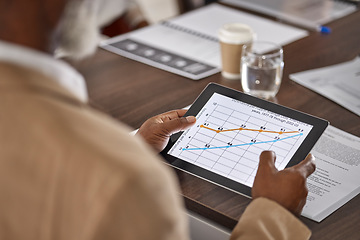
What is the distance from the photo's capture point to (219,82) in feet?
5.37

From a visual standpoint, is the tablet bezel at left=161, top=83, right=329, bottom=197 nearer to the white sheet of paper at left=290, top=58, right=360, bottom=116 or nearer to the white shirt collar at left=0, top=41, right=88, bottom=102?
the white sheet of paper at left=290, top=58, right=360, bottom=116

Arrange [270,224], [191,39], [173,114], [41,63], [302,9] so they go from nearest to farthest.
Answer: [41,63], [270,224], [173,114], [191,39], [302,9]

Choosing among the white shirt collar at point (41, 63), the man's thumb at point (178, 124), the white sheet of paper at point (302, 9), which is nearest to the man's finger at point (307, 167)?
the man's thumb at point (178, 124)

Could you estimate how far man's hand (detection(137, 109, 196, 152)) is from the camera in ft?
4.13

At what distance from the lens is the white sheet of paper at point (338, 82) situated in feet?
5.03

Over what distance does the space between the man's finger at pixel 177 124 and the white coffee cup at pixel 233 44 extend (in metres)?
0.37

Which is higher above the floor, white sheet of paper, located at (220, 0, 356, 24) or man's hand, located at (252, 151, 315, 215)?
man's hand, located at (252, 151, 315, 215)

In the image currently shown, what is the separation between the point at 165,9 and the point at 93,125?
11.4ft

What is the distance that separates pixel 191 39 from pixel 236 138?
70 cm

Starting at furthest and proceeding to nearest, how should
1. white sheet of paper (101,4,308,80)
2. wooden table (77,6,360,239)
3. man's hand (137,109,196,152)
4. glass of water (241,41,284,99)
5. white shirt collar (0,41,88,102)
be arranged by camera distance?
1. white sheet of paper (101,4,308,80)
2. glass of water (241,41,284,99)
3. man's hand (137,109,196,152)
4. wooden table (77,6,360,239)
5. white shirt collar (0,41,88,102)

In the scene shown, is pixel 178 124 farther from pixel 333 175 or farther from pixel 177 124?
pixel 333 175

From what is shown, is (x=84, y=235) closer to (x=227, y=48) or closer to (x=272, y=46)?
(x=227, y=48)

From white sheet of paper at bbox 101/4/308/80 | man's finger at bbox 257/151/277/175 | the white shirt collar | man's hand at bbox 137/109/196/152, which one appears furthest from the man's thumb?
the white shirt collar

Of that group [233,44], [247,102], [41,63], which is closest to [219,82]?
[233,44]
